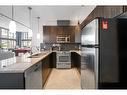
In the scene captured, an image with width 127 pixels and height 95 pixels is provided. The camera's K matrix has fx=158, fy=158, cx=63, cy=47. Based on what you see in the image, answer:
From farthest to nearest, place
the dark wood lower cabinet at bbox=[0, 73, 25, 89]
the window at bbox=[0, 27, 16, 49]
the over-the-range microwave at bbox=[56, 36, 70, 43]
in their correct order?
the window at bbox=[0, 27, 16, 49], the over-the-range microwave at bbox=[56, 36, 70, 43], the dark wood lower cabinet at bbox=[0, 73, 25, 89]

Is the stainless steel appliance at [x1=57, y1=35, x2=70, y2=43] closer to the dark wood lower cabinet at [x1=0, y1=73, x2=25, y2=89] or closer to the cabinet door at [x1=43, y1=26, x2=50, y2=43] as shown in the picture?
the cabinet door at [x1=43, y1=26, x2=50, y2=43]

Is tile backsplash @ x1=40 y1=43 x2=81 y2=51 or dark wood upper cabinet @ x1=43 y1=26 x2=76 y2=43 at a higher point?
dark wood upper cabinet @ x1=43 y1=26 x2=76 y2=43

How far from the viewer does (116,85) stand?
7.47 feet

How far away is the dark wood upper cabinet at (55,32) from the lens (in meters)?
8.66

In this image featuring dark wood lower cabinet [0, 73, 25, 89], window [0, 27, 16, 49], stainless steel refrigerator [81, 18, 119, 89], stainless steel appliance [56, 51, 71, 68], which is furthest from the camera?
window [0, 27, 16, 49]

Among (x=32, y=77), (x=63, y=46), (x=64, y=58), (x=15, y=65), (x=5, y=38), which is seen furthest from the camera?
(x=5, y=38)

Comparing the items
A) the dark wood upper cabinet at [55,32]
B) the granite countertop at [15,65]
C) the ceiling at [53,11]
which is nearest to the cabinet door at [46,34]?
the dark wood upper cabinet at [55,32]

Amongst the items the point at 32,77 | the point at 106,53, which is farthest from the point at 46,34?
the point at 106,53

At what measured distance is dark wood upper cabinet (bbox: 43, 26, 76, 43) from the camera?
8656 mm

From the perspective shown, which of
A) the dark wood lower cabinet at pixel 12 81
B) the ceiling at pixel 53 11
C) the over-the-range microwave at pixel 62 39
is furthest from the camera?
the over-the-range microwave at pixel 62 39

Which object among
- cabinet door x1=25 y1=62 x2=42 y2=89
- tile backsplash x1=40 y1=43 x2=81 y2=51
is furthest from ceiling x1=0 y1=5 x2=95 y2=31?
cabinet door x1=25 y1=62 x2=42 y2=89

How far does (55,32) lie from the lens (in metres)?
8.70

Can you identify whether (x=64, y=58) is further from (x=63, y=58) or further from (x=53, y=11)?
(x=53, y=11)

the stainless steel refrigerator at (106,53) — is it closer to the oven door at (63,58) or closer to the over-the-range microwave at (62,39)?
the oven door at (63,58)
